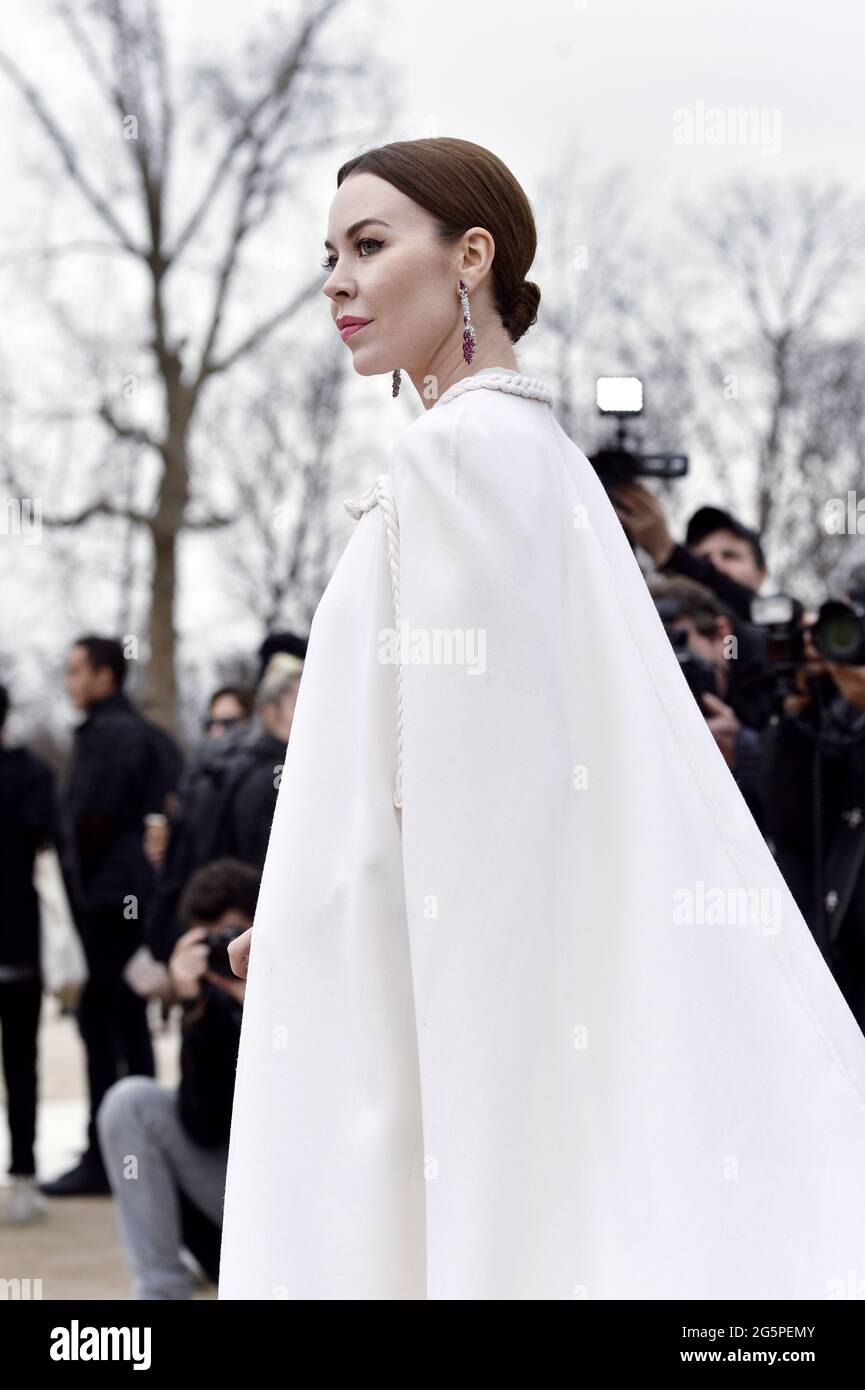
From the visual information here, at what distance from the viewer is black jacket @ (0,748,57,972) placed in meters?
7.11

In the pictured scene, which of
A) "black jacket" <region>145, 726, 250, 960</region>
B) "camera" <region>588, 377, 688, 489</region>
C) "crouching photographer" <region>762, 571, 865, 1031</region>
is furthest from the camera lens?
"black jacket" <region>145, 726, 250, 960</region>

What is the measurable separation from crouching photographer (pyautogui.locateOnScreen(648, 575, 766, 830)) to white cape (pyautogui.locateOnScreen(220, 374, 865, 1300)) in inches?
65.6

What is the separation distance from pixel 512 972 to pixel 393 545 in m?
0.55

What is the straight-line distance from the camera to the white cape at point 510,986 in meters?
2.38

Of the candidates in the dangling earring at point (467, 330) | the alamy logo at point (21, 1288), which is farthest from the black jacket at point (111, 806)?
the dangling earring at point (467, 330)

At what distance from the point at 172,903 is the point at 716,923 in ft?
14.6

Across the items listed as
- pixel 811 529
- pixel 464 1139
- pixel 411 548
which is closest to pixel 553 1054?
pixel 464 1139

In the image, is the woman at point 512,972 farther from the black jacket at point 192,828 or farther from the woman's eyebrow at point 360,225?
the black jacket at point 192,828

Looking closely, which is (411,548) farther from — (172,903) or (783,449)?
(783,449)

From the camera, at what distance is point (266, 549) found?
19312mm

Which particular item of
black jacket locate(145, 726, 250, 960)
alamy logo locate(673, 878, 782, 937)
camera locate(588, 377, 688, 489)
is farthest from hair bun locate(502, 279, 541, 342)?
black jacket locate(145, 726, 250, 960)

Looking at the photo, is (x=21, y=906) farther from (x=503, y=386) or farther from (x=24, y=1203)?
(x=503, y=386)

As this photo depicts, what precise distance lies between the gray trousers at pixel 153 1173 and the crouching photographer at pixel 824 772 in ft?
5.90

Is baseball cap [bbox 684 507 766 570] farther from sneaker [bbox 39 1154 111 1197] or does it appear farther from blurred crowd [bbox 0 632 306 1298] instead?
sneaker [bbox 39 1154 111 1197]
